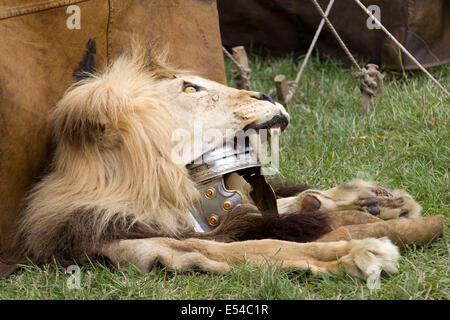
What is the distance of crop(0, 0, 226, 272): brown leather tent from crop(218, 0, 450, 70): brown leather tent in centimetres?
186

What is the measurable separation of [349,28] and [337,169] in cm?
157

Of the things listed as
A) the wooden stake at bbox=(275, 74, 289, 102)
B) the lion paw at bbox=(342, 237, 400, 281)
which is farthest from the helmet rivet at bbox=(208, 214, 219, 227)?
the wooden stake at bbox=(275, 74, 289, 102)

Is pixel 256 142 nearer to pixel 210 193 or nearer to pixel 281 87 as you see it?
pixel 210 193

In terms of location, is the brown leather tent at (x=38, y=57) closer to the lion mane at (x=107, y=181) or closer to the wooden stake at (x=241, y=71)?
the lion mane at (x=107, y=181)

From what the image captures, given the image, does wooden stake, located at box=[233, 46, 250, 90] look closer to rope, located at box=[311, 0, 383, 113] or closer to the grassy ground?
the grassy ground

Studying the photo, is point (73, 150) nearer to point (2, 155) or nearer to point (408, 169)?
point (2, 155)

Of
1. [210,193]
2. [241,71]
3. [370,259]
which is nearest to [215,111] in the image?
[210,193]

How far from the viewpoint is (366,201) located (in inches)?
99.7

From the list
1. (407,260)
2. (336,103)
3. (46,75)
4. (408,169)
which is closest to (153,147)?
(46,75)

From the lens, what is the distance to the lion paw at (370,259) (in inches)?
80.0

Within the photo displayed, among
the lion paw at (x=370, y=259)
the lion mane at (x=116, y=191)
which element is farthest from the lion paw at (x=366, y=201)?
the lion paw at (x=370, y=259)

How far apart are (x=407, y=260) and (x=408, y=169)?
36.8 inches

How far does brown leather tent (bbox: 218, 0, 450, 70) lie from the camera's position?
4.19m

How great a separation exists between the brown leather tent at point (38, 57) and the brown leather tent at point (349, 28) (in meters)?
1.86
